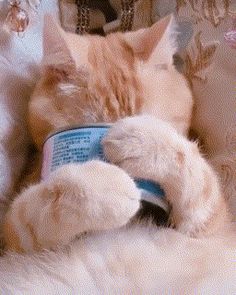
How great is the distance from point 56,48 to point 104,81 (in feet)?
0.33

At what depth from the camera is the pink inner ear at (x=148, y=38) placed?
981 mm

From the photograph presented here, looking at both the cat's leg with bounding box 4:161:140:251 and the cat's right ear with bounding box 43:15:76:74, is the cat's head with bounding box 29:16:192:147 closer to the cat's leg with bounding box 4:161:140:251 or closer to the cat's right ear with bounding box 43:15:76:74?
the cat's right ear with bounding box 43:15:76:74

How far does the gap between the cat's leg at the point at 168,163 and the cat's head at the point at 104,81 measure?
0.12m

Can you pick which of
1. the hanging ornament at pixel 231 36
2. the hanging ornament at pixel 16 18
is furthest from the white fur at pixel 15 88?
the hanging ornament at pixel 231 36

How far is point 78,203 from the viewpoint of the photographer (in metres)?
0.71

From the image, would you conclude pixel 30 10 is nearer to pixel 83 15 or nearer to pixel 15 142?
pixel 83 15

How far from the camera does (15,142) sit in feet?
3.49

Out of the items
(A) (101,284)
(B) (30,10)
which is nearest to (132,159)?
(A) (101,284)

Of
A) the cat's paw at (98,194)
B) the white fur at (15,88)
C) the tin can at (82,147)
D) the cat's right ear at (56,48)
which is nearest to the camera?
the cat's paw at (98,194)

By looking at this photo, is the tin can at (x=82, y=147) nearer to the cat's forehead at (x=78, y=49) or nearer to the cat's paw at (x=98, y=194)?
the cat's paw at (x=98, y=194)

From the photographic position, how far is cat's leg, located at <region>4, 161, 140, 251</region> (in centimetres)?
71

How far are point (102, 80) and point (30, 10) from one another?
31 centimetres

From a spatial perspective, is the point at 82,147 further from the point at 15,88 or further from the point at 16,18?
the point at 16,18

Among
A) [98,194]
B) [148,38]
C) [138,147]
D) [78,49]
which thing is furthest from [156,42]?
[98,194]
